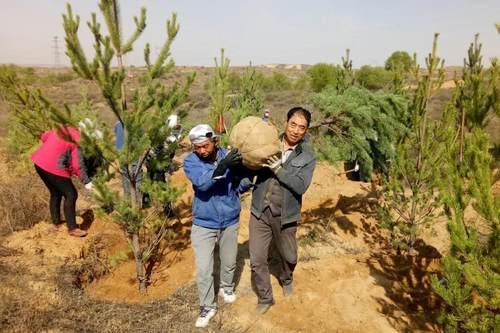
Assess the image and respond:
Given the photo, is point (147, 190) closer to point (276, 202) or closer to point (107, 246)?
point (276, 202)

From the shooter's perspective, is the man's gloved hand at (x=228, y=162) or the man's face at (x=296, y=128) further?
the man's face at (x=296, y=128)

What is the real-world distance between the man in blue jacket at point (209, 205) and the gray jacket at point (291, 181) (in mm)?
160

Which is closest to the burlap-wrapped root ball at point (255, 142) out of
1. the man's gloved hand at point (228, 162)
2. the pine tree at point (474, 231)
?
the man's gloved hand at point (228, 162)

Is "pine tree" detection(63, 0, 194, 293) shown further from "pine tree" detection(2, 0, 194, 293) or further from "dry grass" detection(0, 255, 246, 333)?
"dry grass" detection(0, 255, 246, 333)

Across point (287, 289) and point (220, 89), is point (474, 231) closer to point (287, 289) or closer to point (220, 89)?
point (287, 289)

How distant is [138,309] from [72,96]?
1097 inches

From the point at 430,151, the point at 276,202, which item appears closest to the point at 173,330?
the point at 276,202

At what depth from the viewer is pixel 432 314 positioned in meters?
3.99

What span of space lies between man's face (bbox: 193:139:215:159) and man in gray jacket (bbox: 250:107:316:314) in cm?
52

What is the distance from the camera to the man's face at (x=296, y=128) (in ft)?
10.7

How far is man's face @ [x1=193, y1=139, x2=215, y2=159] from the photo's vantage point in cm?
314

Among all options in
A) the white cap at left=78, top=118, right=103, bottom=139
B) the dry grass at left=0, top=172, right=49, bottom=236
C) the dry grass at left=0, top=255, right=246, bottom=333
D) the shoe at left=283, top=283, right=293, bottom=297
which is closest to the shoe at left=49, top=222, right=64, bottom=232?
the dry grass at left=0, top=172, right=49, bottom=236

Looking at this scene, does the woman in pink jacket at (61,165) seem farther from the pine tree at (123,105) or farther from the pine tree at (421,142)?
the pine tree at (421,142)

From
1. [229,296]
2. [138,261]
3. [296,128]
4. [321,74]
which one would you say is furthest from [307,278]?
[321,74]
